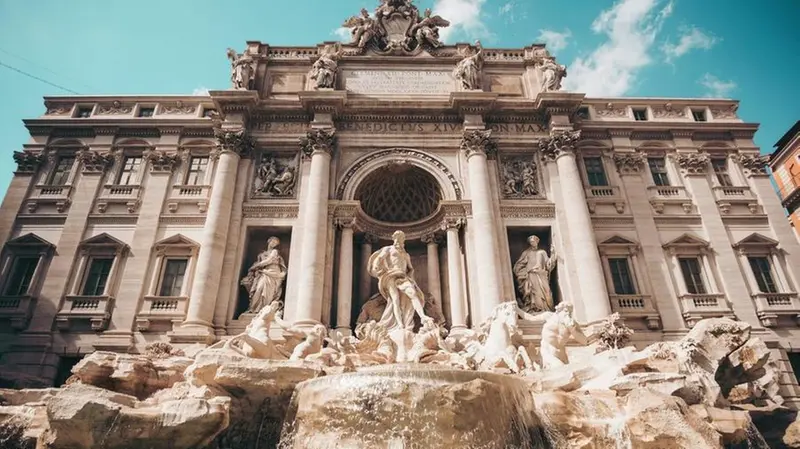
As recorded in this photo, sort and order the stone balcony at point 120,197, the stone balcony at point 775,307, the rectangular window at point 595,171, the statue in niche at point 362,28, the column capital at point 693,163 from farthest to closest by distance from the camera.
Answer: the statue in niche at point 362,28 → the column capital at point 693,163 → the rectangular window at point 595,171 → the stone balcony at point 120,197 → the stone balcony at point 775,307

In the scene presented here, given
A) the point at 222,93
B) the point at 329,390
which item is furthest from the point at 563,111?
the point at 329,390

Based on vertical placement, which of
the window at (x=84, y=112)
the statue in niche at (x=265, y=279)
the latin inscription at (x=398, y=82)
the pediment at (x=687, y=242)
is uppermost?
the latin inscription at (x=398, y=82)

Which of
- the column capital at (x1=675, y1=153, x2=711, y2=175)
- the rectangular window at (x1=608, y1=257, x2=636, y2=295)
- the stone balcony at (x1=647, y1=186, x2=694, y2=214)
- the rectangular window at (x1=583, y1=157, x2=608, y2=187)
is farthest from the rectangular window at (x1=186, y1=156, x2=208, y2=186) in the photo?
the column capital at (x1=675, y1=153, x2=711, y2=175)

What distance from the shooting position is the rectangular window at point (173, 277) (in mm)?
16719

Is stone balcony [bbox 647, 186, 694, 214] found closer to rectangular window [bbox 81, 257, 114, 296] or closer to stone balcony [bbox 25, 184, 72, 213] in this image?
rectangular window [bbox 81, 257, 114, 296]

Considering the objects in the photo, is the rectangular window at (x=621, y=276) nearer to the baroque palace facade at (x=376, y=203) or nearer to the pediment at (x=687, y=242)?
the baroque palace facade at (x=376, y=203)

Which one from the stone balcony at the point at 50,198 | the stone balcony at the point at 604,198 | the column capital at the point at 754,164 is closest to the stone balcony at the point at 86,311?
the stone balcony at the point at 50,198

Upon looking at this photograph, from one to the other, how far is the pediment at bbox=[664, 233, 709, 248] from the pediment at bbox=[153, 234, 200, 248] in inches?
741

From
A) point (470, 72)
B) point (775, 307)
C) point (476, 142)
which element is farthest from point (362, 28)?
point (775, 307)

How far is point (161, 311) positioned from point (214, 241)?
3128 mm

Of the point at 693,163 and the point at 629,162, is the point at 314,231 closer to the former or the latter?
the point at 629,162

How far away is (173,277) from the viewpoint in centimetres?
1703

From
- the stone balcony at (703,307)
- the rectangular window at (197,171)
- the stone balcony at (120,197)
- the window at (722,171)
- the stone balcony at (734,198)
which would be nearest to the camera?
the stone balcony at (703,307)

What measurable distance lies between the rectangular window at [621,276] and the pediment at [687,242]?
6.33ft
